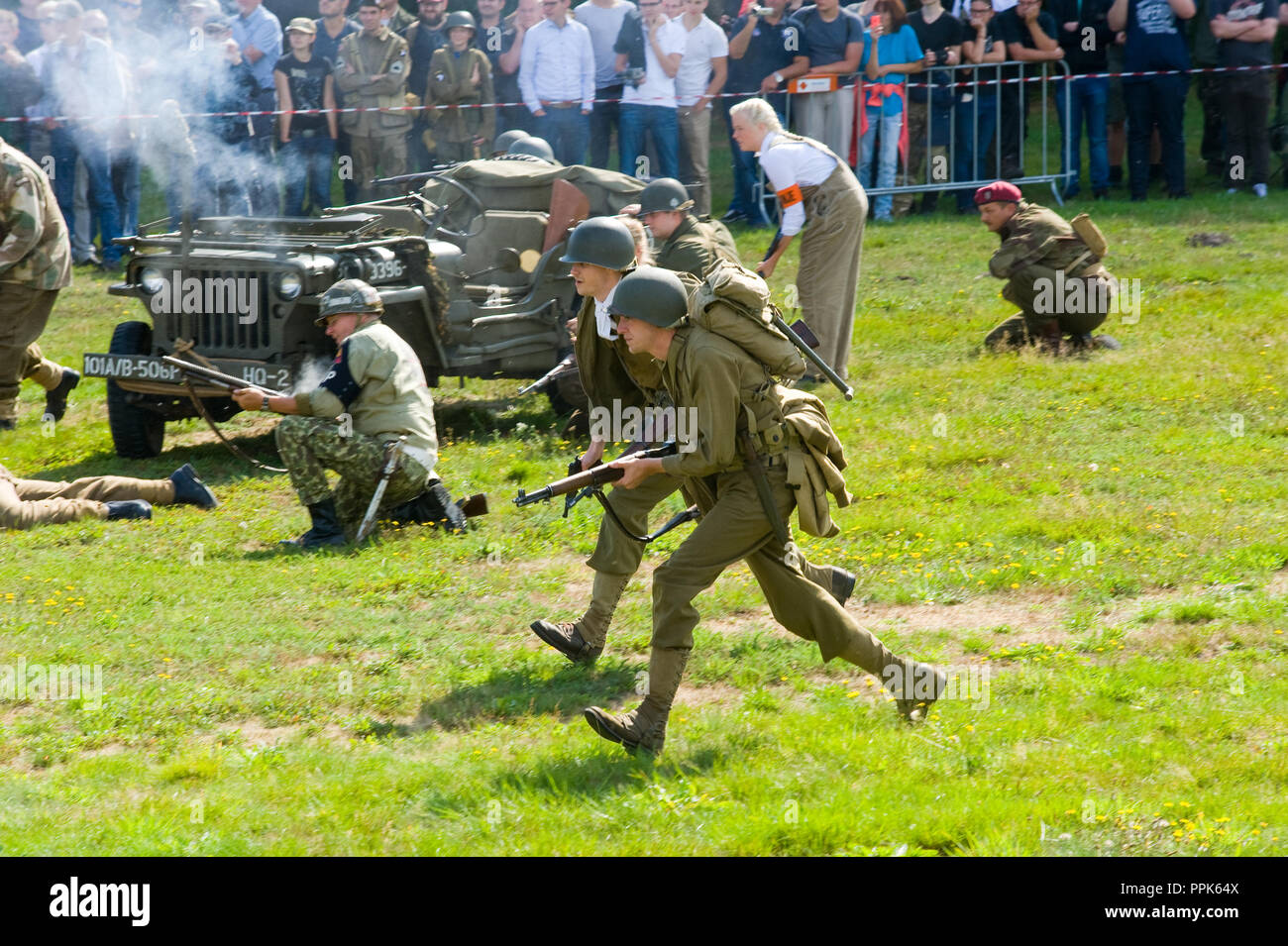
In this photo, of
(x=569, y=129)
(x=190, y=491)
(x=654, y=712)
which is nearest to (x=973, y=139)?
(x=569, y=129)

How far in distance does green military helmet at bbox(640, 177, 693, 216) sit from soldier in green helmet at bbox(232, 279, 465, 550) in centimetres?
154

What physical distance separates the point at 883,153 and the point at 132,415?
Result: 8766 millimetres

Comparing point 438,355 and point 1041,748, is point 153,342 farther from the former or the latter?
point 1041,748

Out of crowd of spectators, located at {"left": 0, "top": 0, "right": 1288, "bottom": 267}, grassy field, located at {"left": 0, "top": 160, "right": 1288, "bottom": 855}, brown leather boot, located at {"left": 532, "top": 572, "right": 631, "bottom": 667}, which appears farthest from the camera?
crowd of spectators, located at {"left": 0, "top": 0, "right": 1288, "bottom": 267}

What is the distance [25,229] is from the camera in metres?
10.1

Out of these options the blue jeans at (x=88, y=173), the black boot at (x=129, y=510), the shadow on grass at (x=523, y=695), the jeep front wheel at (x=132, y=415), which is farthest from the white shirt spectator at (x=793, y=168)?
the blue jeans at (x=88, y=173)

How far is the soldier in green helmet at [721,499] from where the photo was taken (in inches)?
217

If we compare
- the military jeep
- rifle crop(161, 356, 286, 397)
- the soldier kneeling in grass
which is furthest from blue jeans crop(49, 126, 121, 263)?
the soldier kneeling in grass

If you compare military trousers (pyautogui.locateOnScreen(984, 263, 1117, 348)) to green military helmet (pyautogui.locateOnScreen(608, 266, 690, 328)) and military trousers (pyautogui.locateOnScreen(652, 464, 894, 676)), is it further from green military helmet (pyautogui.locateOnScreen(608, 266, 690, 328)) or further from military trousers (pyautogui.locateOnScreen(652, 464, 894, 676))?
green military helmet (pyautogui.locateOnScreen(608, 266, 690, 328))

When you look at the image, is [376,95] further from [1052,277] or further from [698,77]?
[1052,277]

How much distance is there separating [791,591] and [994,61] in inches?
466

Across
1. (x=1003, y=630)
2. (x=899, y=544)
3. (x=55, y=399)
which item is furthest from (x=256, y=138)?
(x=1003, y=630)

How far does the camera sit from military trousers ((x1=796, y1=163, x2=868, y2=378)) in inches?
424

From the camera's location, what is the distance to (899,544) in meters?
8.21
